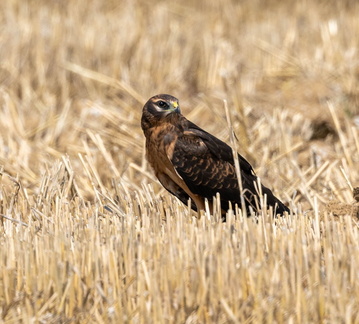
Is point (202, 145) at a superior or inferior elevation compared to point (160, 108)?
inferior

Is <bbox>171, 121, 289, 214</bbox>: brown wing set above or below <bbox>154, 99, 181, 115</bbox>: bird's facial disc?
below

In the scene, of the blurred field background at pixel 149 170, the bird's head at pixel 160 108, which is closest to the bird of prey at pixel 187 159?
the bird's head at pixel 160 108

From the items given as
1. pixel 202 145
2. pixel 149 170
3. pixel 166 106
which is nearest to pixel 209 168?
pixel 202 145

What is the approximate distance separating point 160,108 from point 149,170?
5.85ft

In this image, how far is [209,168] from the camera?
17.7ft

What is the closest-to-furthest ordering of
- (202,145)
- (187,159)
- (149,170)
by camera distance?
(187,159)
(202,145)
(149,170)

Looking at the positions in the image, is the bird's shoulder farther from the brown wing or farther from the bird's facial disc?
the bird's facial disc

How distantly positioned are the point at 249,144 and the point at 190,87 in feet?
9.03

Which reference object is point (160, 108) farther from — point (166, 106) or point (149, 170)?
point (149, 170)

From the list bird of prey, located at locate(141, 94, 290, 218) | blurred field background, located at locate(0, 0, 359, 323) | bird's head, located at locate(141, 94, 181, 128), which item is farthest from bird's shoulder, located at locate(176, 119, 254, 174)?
blurred field background, located at locate(0, 0, 359, 323)

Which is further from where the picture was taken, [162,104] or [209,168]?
[209,168]

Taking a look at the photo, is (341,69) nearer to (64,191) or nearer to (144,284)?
(64,191)

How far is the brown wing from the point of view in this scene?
522 centimetres

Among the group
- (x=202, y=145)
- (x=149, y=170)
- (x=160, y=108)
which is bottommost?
(x=202, y=145)
